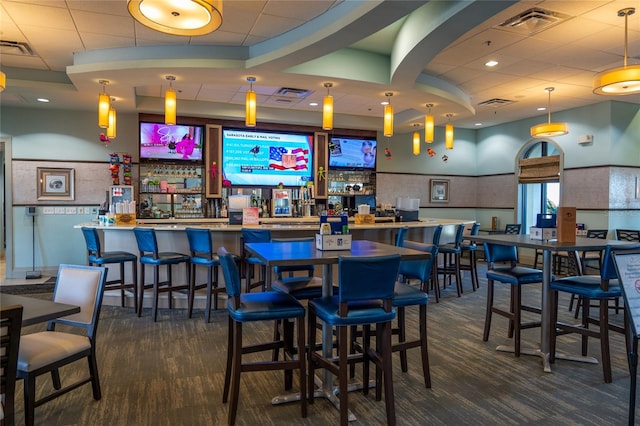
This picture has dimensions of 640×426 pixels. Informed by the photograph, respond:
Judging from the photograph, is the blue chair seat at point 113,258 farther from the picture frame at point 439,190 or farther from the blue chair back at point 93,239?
the picture frame at point 439,190

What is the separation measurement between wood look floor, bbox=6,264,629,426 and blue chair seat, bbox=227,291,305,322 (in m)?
0.67

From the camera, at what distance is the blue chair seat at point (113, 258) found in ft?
16.5

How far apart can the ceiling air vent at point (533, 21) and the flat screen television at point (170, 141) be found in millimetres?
6001

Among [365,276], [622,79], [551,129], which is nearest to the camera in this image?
[365,276]

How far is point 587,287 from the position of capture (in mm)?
Answer: 3445

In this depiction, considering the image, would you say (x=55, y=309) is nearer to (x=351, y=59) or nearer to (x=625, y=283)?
(x=625, y=283)

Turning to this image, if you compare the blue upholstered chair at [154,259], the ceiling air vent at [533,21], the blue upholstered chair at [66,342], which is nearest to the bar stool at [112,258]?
the blue upholstered chair at [154,259]

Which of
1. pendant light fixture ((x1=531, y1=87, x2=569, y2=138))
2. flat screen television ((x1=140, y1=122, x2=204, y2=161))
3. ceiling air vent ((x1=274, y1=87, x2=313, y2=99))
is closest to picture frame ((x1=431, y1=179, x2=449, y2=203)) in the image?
pendant light fixture ((x1=531, y1=87, x2=569, y2=138))

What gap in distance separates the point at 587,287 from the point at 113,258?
4.90 metres

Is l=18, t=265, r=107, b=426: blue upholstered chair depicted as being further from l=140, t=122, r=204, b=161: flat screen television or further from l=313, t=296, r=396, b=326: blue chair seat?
l=140, t=122, r=204, b=161: flat screen television

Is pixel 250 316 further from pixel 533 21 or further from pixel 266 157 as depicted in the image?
pixel 266 157

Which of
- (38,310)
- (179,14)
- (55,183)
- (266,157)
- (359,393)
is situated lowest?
(359,393)

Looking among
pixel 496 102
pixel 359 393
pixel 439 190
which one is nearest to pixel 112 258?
pixel 359 393

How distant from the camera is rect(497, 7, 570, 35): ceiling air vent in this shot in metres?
4.49
